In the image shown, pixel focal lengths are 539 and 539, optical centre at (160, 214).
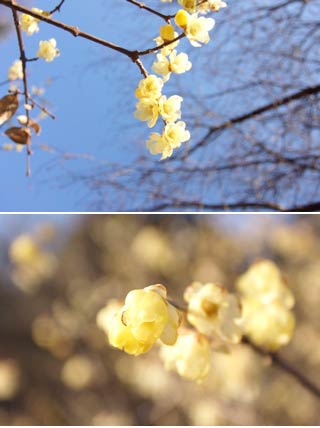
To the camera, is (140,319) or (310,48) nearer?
(140,319)

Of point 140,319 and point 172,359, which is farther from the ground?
point 140,319

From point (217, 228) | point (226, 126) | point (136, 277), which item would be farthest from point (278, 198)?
point (136, 277)

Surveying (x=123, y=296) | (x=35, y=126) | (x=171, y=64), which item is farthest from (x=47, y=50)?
(x=123, y=296)

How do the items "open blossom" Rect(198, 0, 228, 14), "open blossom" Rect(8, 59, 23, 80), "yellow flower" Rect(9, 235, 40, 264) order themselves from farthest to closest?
"yellow flower" Rect(9, 235, 40, 264), "open blossom" Rect(8, 59, 23, 80), "open blossom" Rect(198, 0, 228, 14)

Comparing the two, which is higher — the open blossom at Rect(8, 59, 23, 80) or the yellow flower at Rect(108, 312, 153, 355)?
the open blossom at Rect(8, 59, 23, 80)

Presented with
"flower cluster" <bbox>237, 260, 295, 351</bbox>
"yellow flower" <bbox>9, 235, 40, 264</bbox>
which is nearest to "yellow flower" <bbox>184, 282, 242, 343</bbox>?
"flower cluster" <bbox>237, 260, 295, 351</bbox>

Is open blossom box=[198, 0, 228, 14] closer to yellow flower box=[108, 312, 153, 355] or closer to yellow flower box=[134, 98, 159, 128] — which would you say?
yellow flower box=[134, 98, 159, 128]

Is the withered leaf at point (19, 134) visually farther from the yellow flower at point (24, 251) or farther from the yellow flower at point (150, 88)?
the yellow flower at point (24, 251)

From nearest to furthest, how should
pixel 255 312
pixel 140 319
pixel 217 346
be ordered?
1. pixel 140 319
2. pixel 217 346
3. pixel 255 312

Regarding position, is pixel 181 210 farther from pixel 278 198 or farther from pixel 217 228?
pixel 278 198
